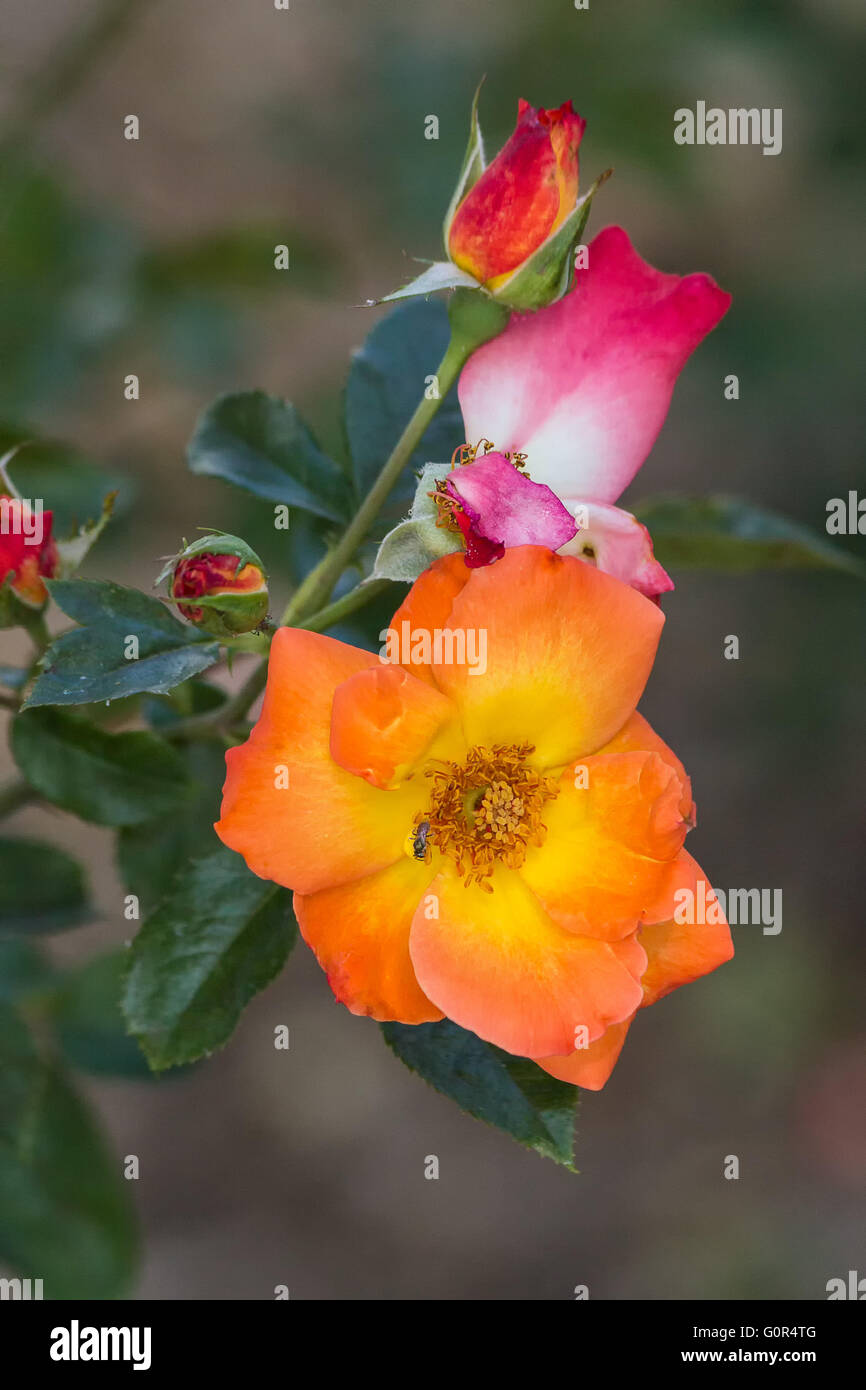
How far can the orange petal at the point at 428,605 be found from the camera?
3.22 ft

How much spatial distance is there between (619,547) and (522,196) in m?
0.29

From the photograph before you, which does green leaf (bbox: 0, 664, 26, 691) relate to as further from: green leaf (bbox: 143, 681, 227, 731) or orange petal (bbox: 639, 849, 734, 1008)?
orange petal (bbox: 639, 849, 734, 1008)

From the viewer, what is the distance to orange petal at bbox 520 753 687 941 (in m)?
1.00

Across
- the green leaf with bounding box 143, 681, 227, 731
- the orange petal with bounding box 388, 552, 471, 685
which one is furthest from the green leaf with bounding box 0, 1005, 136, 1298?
the orange petal with bounding box 388, 552, 471, 685

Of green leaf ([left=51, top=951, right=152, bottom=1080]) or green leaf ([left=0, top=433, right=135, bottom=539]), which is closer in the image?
green leaf ([left=0, top=433, right=135, bottom=539])

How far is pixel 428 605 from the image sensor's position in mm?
988

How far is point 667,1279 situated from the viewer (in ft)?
11.1

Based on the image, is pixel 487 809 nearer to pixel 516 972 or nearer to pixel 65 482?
pixel 516 972

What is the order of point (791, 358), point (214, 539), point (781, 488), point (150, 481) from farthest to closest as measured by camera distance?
point (781, 488) → point (791, 358) → point (150, 481) → point (214, 539)

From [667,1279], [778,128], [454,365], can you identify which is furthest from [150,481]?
[667,1279]

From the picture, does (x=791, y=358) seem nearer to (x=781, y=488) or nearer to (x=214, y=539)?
(x=781, y=488)

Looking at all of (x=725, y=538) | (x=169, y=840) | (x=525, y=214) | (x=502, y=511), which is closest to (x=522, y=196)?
(x=525, y=214)

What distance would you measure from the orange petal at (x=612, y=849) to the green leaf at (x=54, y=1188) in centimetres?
107

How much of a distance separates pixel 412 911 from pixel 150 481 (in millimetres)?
1455
